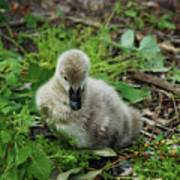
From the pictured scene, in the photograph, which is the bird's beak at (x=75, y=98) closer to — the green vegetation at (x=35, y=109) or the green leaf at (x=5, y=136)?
the green vegetation at (x=35, y=109)

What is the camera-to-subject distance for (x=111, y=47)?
4.07 metres

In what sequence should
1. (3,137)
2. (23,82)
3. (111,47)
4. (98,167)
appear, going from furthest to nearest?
(111,47)
(23,82)
(98,167)
(3,137)

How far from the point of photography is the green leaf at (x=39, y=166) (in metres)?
2.11

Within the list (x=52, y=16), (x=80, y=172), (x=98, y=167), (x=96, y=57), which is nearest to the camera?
(x=80, y=172)

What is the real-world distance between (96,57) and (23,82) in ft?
2.90

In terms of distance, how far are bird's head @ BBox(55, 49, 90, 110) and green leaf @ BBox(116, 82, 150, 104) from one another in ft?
2.78

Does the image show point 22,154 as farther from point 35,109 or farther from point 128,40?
point 128,40

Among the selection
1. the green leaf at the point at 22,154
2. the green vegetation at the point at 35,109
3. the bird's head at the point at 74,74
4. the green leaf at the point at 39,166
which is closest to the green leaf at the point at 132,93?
the green vegetation at the point at 35,109

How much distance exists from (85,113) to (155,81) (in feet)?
3.65

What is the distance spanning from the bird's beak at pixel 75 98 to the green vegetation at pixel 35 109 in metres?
0.34

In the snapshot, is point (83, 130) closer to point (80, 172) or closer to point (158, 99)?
point (80, 172)

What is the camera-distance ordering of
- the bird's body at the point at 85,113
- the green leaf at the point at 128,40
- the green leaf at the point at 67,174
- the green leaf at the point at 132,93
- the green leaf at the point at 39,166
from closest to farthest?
the green leaf at the point at 39,166 → the green leaf at the point at 67,174 → the bird's body at the point at 85,113 → the green leaf at the point at 132,93 → the green leaf at the point at 128,40

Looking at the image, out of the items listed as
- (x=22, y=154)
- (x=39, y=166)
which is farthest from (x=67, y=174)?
(x=22, y=154)

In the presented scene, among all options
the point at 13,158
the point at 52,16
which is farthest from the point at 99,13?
the point at 13,158
